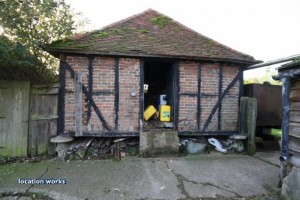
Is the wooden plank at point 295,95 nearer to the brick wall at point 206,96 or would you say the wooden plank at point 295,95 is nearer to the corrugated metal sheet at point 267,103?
the brick wall at point 206,96

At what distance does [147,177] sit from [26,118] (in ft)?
11.4

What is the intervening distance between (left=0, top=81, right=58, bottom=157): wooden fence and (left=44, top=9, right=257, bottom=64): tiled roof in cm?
120

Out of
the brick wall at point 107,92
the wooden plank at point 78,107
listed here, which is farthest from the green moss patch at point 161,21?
the wooden plank at point 78,107

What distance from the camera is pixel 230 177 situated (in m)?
4.09

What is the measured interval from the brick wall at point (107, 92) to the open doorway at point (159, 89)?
2.57 feet

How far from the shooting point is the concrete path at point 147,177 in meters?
3.42

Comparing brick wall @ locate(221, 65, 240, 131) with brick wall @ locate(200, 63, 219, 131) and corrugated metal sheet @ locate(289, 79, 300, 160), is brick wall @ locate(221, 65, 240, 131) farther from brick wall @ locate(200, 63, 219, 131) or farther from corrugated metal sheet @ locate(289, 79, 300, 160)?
corrugated metal sheet @ locate(289, 79, 300, 160)

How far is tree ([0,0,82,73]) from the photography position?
4.84 meters

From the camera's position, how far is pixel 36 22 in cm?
661

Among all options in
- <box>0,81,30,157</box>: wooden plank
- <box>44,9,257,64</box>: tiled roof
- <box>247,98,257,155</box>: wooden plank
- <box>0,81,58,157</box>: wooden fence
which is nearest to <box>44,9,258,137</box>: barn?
<box>44,9,257,64</box>: tiled roof

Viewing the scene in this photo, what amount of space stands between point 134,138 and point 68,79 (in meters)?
2.37

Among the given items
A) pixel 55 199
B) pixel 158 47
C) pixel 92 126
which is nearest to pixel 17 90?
pixel 92 126

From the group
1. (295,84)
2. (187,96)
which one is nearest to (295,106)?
(295,84)

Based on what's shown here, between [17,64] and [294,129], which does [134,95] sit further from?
[294,129]
